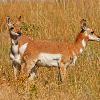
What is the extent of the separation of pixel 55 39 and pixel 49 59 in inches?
88.4

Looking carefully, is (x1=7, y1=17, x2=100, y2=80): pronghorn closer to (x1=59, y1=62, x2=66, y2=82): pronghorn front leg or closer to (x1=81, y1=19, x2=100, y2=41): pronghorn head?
(x1=59, y1=62, x2=66, y2=82): pronghorn front leg

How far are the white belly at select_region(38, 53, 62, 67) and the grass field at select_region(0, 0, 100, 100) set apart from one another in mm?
177

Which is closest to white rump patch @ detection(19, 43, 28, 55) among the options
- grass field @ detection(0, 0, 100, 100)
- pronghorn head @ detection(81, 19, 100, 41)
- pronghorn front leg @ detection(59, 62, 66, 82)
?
grass field @ detection(0, 0, 100, 100)

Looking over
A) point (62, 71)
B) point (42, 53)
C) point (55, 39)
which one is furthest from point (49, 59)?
point (55, 39)

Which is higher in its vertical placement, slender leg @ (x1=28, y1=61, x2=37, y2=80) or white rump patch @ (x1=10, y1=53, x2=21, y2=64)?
white rump patch @ (x1=10, y1=53, x2=21, y2=64)

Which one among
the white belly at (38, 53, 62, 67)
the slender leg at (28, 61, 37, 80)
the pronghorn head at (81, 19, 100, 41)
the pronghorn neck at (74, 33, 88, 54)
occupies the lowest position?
the slender leg at (28, 61, 37, 80)

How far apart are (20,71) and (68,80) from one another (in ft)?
2.70

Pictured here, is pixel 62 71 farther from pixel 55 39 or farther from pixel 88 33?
pixel 55 39

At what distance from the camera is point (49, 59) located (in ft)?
23.7

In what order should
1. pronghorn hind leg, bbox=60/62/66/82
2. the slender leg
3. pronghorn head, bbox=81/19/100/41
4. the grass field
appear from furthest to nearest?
pronghorn head, bbox=81/19/100/41 < the slender leg < pronghorn hind leg, bbox=60/62/66/82 < the grass field

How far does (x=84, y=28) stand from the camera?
7.65 meters

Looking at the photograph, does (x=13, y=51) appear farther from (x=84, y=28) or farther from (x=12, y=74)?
(x=84, y=28)

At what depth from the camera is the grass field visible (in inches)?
233

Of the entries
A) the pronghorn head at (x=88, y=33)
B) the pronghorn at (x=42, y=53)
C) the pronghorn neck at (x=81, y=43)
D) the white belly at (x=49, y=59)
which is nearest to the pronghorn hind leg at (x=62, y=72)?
the pronghorn at (x=42, y=53)
